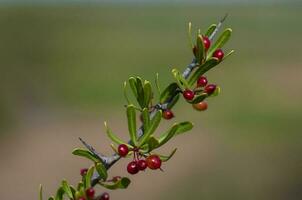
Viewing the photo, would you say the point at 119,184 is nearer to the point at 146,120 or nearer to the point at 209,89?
the point at 146,120

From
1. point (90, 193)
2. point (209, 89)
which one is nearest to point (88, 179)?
point (90, 193)

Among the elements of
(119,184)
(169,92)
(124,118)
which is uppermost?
(124,118)

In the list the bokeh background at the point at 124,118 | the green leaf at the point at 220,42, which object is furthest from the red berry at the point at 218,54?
the bokeh background at the point at 124,118

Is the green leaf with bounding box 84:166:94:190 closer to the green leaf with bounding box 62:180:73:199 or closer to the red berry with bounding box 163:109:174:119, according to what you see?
the green leaf with bounding box 62:180:73:199

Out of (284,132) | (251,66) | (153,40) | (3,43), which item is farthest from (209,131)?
A: (153,40)

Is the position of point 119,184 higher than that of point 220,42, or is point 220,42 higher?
point 220,42

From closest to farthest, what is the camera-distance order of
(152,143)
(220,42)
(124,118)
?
(152,143)
(220,42)
(124,118)

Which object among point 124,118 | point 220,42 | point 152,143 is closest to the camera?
point 152,143
